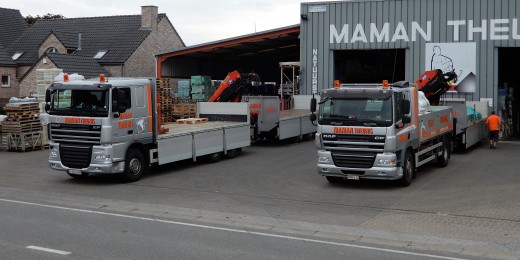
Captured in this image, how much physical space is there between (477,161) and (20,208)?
14588mm

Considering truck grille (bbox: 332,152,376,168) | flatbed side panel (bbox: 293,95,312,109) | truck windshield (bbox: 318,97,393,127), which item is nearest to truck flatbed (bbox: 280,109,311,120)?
flatbed side panel (bbox: 293,95,312,109)

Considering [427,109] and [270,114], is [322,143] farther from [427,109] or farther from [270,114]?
[270,114]

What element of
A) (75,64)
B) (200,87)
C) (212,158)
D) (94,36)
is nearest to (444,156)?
(212,158)

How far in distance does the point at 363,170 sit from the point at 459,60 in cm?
1488

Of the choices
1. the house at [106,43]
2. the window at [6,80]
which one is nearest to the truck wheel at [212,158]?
the house at [106,43]

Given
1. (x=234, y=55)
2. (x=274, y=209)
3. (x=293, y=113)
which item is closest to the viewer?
(x=274, y=209)

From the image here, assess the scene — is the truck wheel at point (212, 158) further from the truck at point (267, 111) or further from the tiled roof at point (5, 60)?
the tiled roof at point (5, 60)

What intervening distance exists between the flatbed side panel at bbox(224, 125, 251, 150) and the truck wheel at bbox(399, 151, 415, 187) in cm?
734

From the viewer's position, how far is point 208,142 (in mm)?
21312

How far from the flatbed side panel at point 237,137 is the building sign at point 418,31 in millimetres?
9805

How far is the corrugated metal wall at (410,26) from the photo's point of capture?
1113 inches

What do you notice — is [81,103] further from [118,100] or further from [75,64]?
[75,64]

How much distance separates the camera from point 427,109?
63.4 ft

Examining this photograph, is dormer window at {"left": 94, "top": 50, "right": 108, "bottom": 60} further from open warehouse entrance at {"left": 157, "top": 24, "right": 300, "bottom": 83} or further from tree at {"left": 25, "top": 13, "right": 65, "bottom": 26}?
tree at {"left": 25, "top": 13, "right": 65, "bottom": 26}
